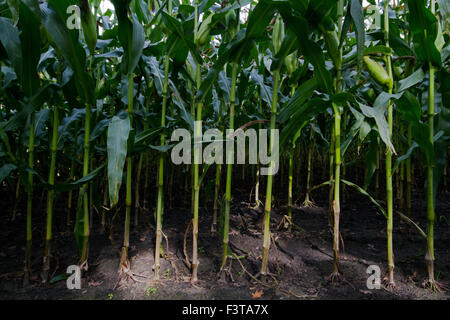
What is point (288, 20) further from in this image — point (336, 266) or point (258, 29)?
point (336, 266)

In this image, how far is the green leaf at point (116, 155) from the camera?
1.06 meters

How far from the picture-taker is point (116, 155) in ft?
3.62

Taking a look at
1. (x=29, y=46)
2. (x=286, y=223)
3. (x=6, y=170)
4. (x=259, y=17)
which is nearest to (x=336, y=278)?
(x=286, y=223)

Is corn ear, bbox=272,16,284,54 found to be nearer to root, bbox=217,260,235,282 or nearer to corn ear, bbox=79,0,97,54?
corn ear, bbox=79,0,97,54

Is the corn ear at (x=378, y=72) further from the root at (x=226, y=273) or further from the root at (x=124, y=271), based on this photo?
the root at (x=124, y=271)

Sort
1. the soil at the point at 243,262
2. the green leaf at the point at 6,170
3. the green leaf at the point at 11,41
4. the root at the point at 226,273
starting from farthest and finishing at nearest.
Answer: the root at the point at 226,273
the soil at the point at 243,262
the green leaf at the point at 6,170
the green leaf at the point at 11,41

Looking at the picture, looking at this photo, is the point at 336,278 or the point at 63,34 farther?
the point at 336,278

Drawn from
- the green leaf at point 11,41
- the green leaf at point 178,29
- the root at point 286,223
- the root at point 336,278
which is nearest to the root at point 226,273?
the root at point 336,278

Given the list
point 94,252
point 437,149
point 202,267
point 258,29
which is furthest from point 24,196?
point 437,149

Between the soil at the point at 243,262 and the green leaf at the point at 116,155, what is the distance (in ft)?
2.17

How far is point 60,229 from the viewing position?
2396 mm

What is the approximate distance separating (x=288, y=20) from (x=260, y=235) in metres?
1.61

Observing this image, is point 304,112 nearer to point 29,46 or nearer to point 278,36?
point 278,36

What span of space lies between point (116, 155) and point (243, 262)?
3.54 feet
